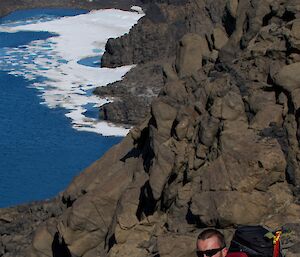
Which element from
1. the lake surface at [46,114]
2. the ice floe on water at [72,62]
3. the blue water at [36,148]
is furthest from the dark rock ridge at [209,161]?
the ice floe on water at [72,62]

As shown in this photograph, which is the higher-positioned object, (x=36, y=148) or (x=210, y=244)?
(x=210, y=244)

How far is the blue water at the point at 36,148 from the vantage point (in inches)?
1598

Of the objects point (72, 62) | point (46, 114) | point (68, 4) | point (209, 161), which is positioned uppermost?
point (209, 161)

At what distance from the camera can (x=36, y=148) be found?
1901 inches

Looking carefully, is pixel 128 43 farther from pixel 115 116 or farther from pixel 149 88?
pixel 115 116

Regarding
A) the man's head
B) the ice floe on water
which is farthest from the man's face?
the ice floe on water

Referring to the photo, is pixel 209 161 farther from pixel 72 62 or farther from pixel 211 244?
pixel 72 62

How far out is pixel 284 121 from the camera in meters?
17.1

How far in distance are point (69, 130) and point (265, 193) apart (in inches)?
1456

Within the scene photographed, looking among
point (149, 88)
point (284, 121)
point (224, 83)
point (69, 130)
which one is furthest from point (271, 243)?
point (149, 88)

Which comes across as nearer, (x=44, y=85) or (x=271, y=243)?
(x=271, y=243)

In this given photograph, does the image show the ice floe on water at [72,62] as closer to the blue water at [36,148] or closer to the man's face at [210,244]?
the blue water at [36,148]

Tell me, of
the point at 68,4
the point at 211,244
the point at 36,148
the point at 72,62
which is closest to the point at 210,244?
the point at 211,244

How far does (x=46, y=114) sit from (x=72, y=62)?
21.4 meters
